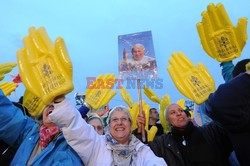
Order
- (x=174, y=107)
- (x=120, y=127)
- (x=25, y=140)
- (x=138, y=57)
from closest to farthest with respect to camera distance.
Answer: (x=25, y=140), (x=120, y=127), (x=174, y=107), (x=138, y=57)

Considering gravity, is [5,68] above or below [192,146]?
above

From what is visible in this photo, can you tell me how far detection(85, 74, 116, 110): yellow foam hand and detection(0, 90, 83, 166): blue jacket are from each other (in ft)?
6.70

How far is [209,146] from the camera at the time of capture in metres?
2.38

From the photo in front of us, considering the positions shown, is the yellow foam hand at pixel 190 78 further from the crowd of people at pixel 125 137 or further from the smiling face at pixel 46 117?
the smiling face at pixel 46 117

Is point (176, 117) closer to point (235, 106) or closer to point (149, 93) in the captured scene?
point (235, 106)

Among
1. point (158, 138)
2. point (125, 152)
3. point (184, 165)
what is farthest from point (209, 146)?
point (125, 152)

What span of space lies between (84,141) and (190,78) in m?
1.68

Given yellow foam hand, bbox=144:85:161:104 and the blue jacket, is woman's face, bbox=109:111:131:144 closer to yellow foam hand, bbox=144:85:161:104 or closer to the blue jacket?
the blue jacket

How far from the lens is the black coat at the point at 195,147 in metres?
2.29

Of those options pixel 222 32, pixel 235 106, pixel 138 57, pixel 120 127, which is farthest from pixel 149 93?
pixel 235 106

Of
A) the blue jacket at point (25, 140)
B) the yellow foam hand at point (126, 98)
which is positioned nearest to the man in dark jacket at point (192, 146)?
the blue jacket at point (25, 140)

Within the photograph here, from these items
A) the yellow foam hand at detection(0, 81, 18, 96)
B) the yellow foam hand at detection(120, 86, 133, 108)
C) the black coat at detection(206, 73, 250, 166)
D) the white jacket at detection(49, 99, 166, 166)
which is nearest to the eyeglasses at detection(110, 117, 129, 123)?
the white jacket at detection(49, 99, 166, 166)

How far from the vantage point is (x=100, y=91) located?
439 cm

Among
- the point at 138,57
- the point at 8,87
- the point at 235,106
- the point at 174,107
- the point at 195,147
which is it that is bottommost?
the point at 195,147
